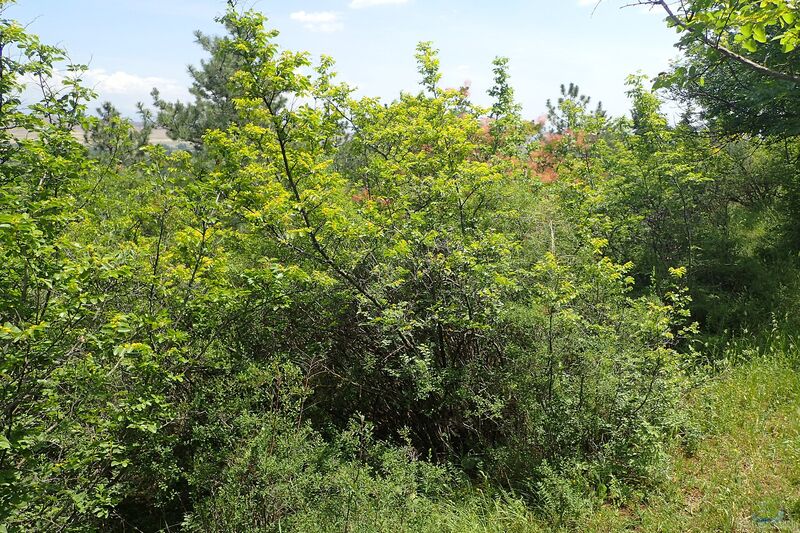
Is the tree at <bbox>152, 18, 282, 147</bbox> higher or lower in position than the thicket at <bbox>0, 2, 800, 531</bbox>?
higher

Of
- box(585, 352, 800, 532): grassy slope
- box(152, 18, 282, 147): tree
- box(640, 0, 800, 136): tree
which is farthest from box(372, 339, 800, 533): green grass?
box(152, 18, 282, 147): tree

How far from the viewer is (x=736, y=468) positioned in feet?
14.2

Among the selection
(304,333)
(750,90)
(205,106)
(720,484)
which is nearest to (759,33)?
(720,484)

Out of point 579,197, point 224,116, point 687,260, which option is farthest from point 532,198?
point 224,116

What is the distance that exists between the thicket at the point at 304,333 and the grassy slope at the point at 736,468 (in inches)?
10.4

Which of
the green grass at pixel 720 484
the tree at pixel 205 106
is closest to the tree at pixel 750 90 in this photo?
the green grass at pixel 720 484

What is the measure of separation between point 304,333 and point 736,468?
4.60m

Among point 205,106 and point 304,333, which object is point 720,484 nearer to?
point 304,333

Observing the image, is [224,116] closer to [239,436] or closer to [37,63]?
[37,63]

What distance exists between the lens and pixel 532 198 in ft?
25.0

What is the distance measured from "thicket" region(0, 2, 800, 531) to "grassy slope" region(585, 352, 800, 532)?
0.87 feet

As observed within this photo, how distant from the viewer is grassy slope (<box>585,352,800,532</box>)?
3.78 m

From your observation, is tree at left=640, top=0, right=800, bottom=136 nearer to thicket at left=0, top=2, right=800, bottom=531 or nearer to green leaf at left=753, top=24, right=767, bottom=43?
green leaf at left=753, top=24, right=767, bottom=43

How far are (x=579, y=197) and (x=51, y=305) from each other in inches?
247
